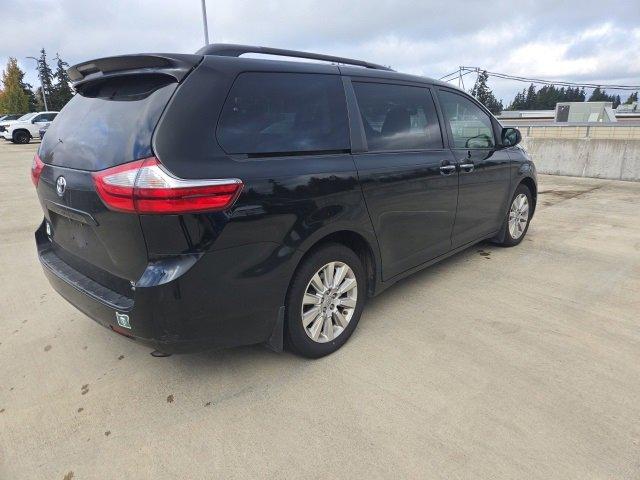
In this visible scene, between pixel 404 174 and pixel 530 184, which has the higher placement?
pixel 404 174

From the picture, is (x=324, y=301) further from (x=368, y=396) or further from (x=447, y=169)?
(x=447, y=169)

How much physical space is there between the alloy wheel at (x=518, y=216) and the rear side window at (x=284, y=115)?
286 cm

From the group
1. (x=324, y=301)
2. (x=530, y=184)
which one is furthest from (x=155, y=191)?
(x=530, y=184)

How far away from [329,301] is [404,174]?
107cm

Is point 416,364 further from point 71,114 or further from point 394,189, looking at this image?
point 71,114

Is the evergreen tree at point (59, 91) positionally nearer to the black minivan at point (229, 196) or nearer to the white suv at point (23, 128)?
the white suv at point (23, 128)

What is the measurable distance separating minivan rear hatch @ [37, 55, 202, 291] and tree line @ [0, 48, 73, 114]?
153 feet

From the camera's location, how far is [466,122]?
13.3 ft

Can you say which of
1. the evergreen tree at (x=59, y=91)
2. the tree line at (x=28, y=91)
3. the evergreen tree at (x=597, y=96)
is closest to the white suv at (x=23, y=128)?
the tree line at (x=28, y=91)

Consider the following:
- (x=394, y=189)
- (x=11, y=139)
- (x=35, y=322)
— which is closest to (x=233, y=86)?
(x=394, y=189)

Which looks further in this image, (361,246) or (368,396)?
(361,246)

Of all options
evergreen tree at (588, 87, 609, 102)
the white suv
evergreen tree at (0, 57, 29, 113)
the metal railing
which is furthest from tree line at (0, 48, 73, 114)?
evergreen tree at (588, 87, 609, 102)

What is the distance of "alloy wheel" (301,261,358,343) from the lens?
2686 millimetres

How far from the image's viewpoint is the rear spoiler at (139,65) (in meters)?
2.18
